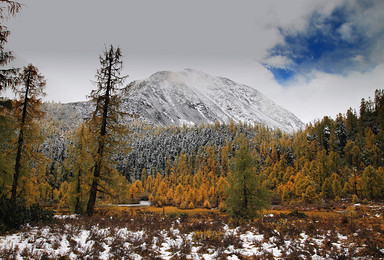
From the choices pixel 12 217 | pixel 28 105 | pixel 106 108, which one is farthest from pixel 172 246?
pixel 28 105

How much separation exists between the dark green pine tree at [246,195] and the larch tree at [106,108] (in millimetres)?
11014

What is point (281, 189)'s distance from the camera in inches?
2598

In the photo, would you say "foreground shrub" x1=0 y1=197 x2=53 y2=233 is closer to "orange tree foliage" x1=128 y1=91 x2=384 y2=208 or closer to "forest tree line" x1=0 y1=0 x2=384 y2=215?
"forest tree line" x1=0 y1=0 x2=384 y2=215

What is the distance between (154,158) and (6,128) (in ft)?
426

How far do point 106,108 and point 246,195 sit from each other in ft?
45.6

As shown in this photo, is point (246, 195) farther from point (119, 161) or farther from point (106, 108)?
point (119, 161)

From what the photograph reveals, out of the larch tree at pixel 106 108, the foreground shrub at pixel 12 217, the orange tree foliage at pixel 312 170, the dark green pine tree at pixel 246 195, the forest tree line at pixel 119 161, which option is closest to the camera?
the foreground shrub at pixel 12 217

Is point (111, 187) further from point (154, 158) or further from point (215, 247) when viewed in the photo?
point (154, 158)

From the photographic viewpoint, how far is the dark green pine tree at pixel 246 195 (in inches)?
722

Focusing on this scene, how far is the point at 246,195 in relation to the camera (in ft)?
61.9

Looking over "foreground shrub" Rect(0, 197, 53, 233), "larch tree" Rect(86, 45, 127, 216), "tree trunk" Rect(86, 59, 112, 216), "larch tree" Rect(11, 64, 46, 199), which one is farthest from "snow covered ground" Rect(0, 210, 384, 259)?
"larch tree" Rect(11, 64, 46, 199)

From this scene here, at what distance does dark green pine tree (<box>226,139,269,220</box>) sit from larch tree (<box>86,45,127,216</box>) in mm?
11014

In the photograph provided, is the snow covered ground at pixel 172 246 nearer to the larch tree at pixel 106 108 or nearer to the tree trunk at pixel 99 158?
the tree trunk at pixel 99 158

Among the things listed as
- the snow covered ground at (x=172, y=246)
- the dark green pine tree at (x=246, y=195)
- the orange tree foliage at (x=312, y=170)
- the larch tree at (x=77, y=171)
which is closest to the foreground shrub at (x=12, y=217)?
the snow covered ground at (x=172, y=246)
